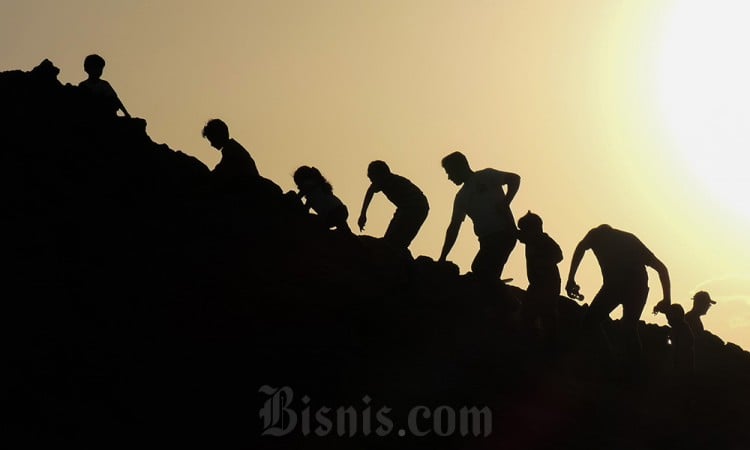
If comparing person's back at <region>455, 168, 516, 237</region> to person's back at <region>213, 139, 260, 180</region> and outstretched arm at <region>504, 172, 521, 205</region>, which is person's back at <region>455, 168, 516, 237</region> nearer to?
outstretched arm at <region>504, 172, 521, 205</region>

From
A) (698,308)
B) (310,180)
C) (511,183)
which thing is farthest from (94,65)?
(698,308)

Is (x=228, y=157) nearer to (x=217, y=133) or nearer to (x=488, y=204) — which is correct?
(x=217, y=133)

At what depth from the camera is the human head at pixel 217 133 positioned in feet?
68.9

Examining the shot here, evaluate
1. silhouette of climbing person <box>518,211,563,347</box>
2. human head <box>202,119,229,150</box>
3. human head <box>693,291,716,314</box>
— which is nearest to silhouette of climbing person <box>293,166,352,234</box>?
human head <box>202,119,229,150</box>

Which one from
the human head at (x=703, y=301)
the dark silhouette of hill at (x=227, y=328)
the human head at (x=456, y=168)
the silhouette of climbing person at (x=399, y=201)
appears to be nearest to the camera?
the dark silhouette of hill at (x=227, y=328)

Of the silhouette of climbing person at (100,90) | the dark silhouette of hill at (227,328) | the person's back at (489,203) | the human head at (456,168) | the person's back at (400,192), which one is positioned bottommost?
the dark silhouette of hill at (227,328)

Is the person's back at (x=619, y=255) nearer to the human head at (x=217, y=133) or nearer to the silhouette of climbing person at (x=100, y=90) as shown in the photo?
the human head at (x=217, y=133)

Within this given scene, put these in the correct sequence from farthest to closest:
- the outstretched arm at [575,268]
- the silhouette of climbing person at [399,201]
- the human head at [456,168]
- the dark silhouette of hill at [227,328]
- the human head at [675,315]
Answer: the silhouette of climbing person at [399,201], the human head at [675,315], the human head at [456,168], the outstretched arm at [575,268], the dark silhouette of hill at [227,328]

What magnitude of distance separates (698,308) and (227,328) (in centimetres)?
1041

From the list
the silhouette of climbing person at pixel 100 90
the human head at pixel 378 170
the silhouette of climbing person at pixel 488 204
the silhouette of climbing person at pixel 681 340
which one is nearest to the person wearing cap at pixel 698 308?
the silhouette of climbing person at pixel 681 340

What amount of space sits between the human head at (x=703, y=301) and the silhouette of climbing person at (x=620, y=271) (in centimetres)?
481

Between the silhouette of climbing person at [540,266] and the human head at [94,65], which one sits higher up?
the human head at [94,65]

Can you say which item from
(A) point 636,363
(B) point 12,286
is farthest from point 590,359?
(B) point 12,286

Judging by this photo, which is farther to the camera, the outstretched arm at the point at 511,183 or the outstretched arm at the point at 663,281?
the outstretched arm at the point at 511,183
